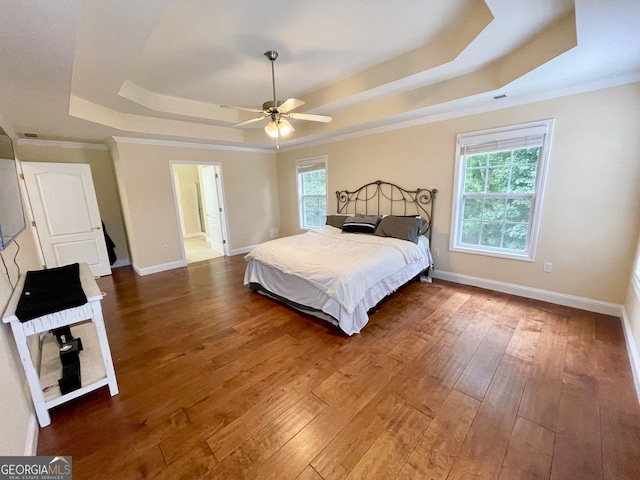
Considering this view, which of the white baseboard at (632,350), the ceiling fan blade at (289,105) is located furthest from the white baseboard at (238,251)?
the white baseboard at (632,350)

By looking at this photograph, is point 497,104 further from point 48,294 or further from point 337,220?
point 48,294

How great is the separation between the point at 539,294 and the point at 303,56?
3.87 metres


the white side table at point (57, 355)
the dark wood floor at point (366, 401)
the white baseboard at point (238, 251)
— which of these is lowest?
the dark wood floor at point (366, 401)

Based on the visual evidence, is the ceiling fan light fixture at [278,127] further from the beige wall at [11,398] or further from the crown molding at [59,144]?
the crown molding at [59,144]

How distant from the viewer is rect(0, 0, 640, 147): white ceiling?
5.44 ft

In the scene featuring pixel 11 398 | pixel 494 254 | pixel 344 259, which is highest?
pixel 344 259

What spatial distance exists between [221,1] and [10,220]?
2101 millimetres

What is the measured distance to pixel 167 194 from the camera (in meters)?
4.68

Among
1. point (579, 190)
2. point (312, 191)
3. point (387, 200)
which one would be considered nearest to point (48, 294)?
point (387, 200)

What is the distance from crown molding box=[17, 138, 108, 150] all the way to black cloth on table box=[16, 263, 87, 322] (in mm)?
3548

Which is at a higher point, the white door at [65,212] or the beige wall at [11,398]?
the white door at [65,212]

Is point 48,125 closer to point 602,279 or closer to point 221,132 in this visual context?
point 221,132

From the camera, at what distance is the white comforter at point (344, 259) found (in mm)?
2469

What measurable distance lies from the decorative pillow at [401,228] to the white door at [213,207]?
11.6 feet
